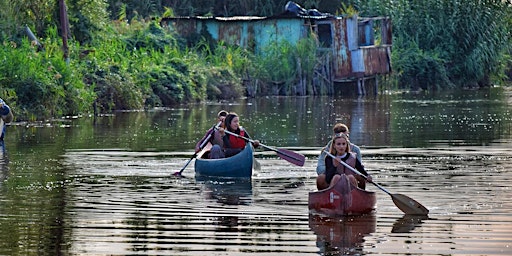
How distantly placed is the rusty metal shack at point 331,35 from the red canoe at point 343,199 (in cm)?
3749

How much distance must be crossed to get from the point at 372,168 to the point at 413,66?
3863 cm

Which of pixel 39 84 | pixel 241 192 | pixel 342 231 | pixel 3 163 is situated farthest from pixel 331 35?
pixel 342 231

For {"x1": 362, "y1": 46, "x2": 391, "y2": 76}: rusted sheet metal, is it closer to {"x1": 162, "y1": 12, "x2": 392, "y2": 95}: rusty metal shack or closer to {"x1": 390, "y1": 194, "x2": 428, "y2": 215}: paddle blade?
{"x1": 162, "y1": 12, "x2": 392, "y2": 95}: rusty metal shack

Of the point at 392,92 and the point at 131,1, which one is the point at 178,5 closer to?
the point at 131,1

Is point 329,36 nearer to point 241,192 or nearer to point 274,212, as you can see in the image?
point 241,192

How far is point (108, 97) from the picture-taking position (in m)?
41.2

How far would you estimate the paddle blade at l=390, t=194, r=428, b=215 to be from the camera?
16603 millimetres

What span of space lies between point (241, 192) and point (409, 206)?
366 centimetres

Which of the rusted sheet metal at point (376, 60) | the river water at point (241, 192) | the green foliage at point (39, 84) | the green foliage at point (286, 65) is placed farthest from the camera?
the rusted sheet metal at point (376, 60)

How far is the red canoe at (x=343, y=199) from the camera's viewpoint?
16594 millimetres

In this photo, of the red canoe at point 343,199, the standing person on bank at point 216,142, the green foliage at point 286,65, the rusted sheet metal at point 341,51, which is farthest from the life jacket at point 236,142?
the rusted sheet metal at point 341,51

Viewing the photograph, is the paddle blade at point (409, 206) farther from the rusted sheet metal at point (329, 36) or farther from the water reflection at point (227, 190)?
the rusted sheet metal at point (329, 36)

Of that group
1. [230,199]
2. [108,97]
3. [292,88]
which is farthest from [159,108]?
[230,199]

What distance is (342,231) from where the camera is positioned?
50.2 ft
